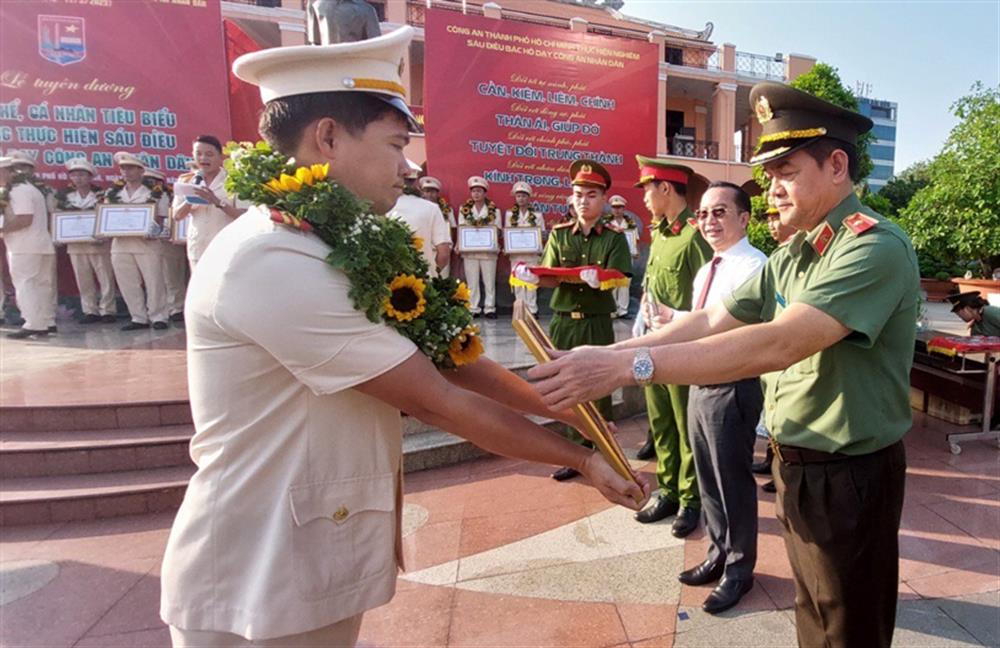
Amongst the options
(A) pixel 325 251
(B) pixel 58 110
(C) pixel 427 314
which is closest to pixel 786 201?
(C) pixel 427 314

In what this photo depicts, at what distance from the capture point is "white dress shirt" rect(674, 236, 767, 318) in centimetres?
318

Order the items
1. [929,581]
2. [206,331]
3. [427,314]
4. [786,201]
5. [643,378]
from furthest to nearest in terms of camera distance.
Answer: [929,581], [786,201], [643,378], [427,314], [206,331]

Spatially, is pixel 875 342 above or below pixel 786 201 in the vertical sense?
below

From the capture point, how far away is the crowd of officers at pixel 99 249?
24.9 ft

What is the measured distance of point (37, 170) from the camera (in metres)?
8.98

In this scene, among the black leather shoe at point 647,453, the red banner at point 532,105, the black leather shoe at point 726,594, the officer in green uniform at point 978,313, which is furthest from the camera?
the red banner at point 532,105

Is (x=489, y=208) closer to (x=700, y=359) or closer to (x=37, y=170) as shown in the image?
(x=37, y=170)

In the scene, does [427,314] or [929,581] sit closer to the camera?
[427,314]

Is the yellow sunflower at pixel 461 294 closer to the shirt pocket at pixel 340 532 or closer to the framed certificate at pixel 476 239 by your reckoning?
the shirt pocket at pixel 340 532

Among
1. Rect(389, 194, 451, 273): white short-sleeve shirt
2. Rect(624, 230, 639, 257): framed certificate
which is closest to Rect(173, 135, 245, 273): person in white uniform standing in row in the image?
Rect(389, 194, 451, 273): white short-sleeve shirt

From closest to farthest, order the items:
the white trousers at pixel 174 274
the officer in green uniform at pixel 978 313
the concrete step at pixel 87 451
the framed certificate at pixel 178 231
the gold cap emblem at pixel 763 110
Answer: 1. the gold cap emblem at pixel 763 110
2. the concrete step at pixel 87 451
3. the officer in green uniform at pixel 978 313
4. the framed certificate at pixel 178 231
5. the white trousers at pixel 174 274

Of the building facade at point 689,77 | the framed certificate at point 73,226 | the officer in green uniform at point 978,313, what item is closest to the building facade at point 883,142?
the building facade at point 689,77

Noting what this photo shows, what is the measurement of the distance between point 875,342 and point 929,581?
79.0 inches

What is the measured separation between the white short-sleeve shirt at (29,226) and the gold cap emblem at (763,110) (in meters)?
8.85
